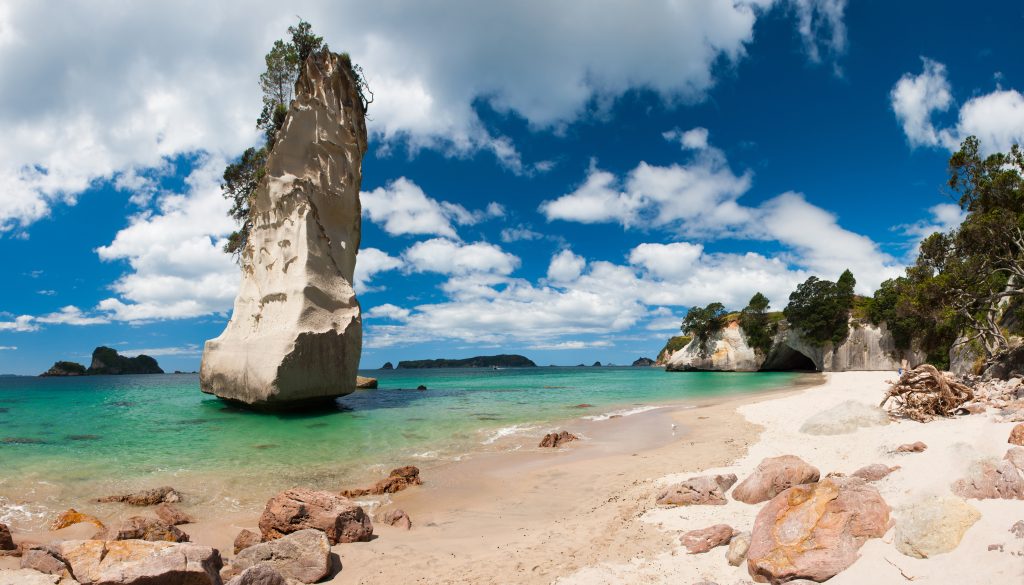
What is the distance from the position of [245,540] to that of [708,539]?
231 inches

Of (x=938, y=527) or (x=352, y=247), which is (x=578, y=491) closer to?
(x=938, y=527)

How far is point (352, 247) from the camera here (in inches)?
1001

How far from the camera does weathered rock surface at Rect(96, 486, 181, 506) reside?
8.66m

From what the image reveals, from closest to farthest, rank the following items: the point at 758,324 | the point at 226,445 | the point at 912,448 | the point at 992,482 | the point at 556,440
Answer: the point at 992,482
the point at 912,448
the point at 556,440
the point at 226,445
the point at 758,324

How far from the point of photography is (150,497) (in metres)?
8.71

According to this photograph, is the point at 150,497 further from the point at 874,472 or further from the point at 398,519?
the point at 874,472

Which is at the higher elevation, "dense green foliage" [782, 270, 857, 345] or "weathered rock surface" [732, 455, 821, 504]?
"dense green foliage" [782, 270, 857, 345]

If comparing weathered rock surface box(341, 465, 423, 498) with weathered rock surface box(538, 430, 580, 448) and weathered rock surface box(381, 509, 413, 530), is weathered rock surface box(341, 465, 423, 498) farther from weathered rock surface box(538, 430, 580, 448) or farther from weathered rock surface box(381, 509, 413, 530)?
weathered rock surface box(538, 430, 580, 448)

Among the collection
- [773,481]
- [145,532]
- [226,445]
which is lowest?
[226,445]

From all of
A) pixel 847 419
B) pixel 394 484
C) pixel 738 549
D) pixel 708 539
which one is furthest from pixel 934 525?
pixel 394 484

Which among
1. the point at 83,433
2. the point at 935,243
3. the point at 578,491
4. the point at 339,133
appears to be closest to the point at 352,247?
the point at 339,133

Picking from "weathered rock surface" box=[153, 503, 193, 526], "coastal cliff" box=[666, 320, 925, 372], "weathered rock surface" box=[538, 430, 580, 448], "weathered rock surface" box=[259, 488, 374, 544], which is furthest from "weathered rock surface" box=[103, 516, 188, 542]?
"coastal cliff" box=[666, 320, 925, 372]

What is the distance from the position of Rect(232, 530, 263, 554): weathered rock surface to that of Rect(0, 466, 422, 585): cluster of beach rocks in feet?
0.04

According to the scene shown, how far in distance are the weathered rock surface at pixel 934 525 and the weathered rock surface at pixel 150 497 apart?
10.6m
